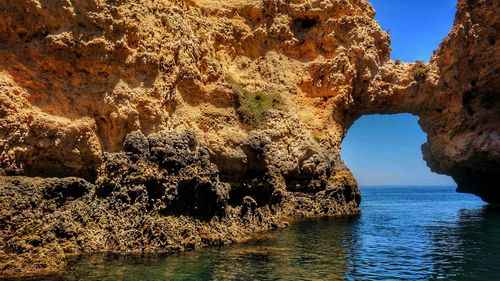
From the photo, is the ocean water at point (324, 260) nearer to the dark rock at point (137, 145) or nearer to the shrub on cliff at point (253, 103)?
the dark rock at point (137, 145)

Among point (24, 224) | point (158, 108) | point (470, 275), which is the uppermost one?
point (158, 108)

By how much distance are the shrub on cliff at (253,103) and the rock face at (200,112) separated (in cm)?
13

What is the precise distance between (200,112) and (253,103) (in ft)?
19.1

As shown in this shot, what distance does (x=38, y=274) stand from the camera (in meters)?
14.7

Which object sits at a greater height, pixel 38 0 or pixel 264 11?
pixel 264 11

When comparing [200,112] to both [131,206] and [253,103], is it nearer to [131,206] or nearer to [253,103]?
[253,103]

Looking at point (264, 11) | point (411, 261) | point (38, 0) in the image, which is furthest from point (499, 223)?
point (38, 0)

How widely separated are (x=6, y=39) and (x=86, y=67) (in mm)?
4107

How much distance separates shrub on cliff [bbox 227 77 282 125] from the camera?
32.5m

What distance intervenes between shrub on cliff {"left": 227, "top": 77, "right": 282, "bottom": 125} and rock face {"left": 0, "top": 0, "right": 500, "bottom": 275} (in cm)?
13

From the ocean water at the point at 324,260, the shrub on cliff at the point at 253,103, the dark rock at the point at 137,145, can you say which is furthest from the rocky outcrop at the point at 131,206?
the shrub on cliff at the point at 253,103

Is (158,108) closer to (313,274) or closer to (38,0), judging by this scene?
(38,0)

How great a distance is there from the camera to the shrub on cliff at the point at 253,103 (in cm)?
3250

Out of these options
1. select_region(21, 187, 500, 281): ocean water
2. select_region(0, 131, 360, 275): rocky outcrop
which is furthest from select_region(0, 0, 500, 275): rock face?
select_region(21, 187, 500, 281): ocean water
